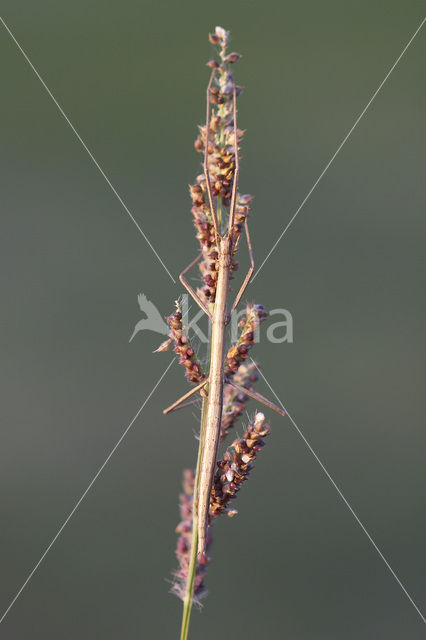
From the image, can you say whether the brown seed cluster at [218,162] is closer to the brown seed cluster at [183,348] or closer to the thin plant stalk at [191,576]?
the brown seed cluster at [183,348]

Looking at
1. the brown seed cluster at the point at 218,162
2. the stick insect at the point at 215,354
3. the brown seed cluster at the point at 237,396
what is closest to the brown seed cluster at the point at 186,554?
the stick insect at the point at 215,354

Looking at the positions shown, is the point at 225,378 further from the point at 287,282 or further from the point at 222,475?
the point at 287,282

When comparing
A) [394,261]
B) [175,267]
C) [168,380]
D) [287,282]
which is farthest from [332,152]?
[168,380]

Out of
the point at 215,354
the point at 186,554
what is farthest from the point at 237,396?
the point at 186,554

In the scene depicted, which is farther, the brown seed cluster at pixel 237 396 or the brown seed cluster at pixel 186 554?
the brown seed cluster at pixel 237 396

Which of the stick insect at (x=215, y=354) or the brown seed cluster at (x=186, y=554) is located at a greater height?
the stick insect at (x=215, y=354)

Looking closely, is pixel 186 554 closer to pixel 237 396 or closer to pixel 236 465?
pixel 236 465
